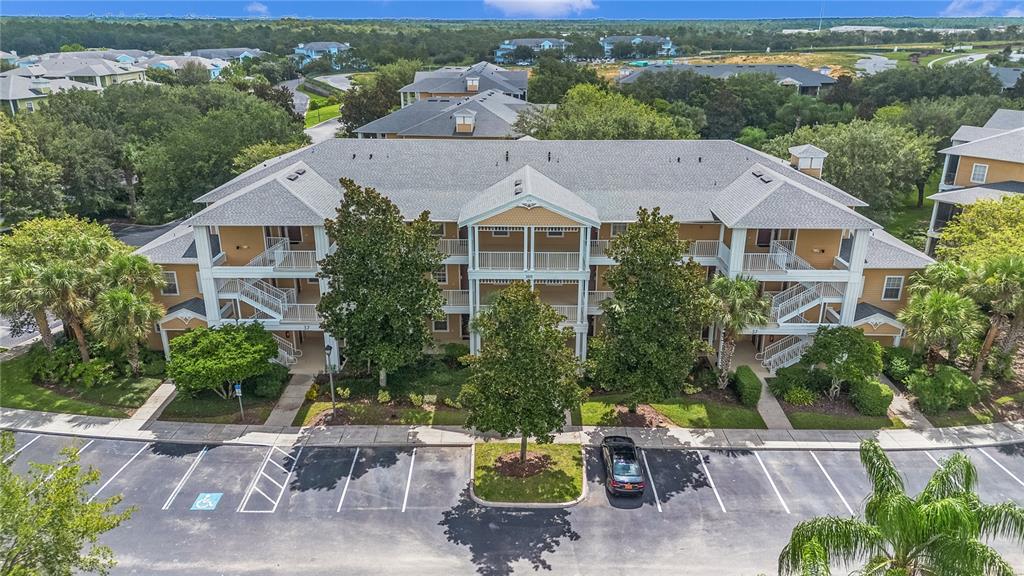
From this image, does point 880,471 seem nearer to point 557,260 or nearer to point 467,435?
point 467,435

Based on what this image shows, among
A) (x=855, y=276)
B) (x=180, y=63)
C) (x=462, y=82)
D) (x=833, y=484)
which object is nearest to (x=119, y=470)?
(x=833, y=484)

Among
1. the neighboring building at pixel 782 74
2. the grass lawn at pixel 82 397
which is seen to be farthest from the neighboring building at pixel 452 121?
the neighboring building at pixel 782 74

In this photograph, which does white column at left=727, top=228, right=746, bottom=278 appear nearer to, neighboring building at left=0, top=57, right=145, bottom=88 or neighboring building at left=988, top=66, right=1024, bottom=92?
neighboring building at left=988, top=66, right=1024, bottom=92

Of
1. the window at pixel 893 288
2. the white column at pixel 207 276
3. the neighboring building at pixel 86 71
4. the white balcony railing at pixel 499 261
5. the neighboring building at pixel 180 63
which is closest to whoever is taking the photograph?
the white column at pixel 207 276

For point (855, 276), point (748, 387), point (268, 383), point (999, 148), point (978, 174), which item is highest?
point (999, 148)

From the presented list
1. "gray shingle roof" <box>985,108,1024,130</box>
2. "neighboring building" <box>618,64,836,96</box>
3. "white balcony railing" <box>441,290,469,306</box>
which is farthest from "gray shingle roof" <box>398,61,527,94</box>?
"white balcony railing" <box>441,290,469,306</box>

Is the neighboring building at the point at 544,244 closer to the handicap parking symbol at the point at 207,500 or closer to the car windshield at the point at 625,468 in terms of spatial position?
the car windshield at the point at 625,468

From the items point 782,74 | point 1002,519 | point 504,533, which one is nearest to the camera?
point 1002,519
